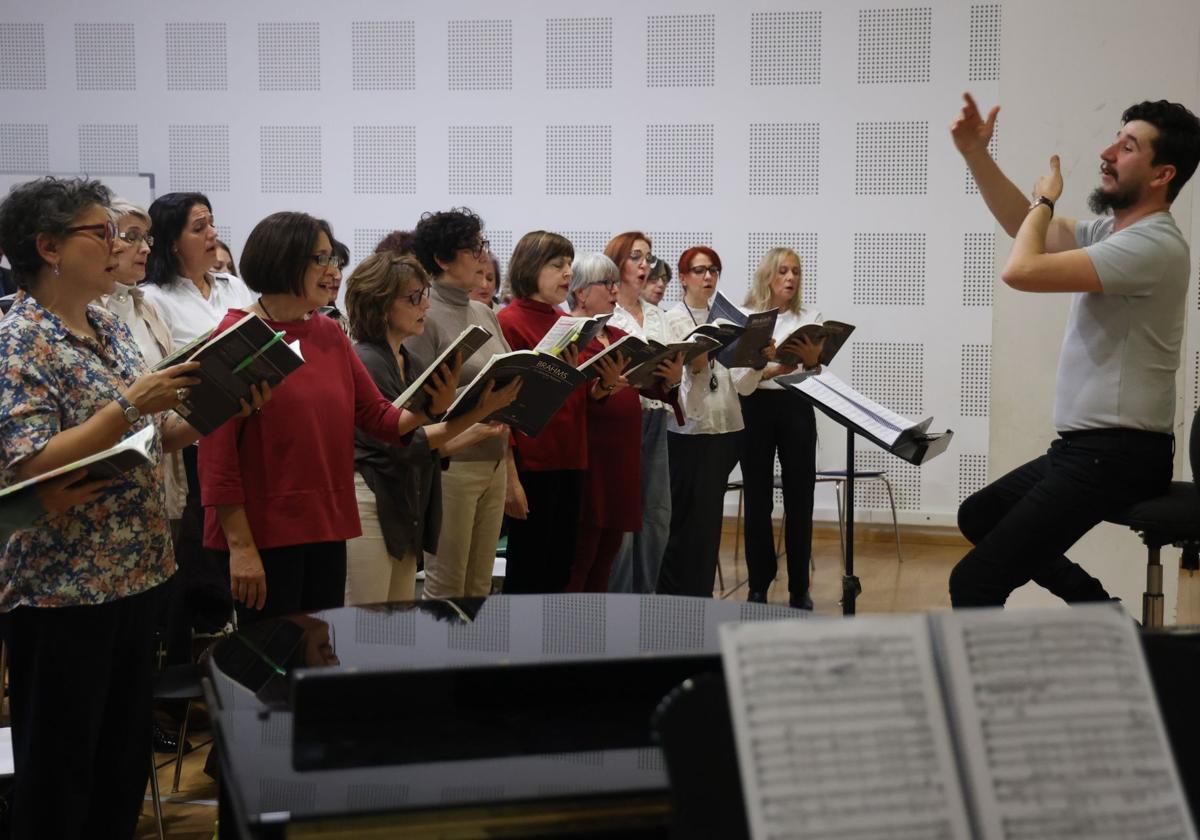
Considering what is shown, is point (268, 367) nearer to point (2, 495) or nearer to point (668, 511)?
point (2, 495)

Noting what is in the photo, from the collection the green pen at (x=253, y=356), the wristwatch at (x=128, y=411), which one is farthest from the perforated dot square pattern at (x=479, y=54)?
the wristwatch at (x=128, y=411)

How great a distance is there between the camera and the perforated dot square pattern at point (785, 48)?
26.8 feet

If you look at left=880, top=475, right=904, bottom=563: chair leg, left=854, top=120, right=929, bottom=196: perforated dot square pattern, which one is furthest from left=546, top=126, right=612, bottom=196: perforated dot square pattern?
left=880, top=475, right=904, bottom=563: chair leg

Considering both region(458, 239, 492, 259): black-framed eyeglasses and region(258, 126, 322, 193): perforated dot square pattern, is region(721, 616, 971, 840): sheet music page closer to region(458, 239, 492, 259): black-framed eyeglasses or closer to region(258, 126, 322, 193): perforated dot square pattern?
region(458, 239, 492, 259): black-framed eyeglasses

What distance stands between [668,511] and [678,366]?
83 centimetres

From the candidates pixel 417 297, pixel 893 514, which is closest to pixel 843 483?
pixel 893 514

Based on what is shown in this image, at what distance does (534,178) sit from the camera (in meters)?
8.64

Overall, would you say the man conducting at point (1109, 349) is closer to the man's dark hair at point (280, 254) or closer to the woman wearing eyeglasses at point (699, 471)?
the man's dark hair at point (280, 254)

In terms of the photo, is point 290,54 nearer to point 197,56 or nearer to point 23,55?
point 197,56

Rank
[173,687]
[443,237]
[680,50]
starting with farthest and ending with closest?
[680,50] < [443,237] < [173,687]

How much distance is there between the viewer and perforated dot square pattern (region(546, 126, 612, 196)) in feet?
27.9

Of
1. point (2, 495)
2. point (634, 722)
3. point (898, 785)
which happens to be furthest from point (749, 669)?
point (2, 495)

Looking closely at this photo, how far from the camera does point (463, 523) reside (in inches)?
166

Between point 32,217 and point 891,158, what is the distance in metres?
6.49
